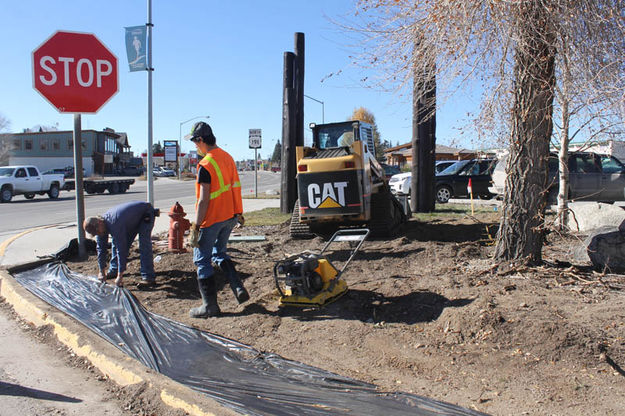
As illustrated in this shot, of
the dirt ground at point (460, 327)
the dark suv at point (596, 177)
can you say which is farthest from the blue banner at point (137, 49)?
the dark suv at point (596, 177)

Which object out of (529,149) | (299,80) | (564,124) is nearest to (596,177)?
(299,80)

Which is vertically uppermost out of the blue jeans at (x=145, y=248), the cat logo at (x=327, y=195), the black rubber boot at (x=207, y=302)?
the cat logo at (x=327, y=195)

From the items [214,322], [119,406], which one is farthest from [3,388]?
[214,322]

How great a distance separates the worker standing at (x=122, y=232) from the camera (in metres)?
6.14

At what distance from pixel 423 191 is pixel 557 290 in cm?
869

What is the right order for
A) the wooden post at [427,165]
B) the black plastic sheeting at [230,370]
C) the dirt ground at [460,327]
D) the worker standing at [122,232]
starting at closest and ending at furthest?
1. the black plastic sheeting at [230,370]
2. the dirt ground at [460,327]
3. the worker standing at [122,232]
4. the wooden post at [427,165]

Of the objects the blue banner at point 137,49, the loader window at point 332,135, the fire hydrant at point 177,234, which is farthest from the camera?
the blue banner at point 137,49

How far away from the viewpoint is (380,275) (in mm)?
6336

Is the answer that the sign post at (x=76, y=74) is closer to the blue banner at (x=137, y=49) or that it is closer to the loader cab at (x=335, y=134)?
the loader cab at (x=335, y=134)

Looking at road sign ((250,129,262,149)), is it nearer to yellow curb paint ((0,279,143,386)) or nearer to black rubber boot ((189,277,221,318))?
yellow curb paint ((0,279,143,386))

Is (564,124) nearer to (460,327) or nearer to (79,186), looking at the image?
(460,327)

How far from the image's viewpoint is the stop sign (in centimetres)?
720

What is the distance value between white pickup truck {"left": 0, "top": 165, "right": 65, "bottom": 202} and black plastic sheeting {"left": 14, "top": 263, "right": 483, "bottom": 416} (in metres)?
22.6

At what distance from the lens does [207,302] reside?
5.26 m
